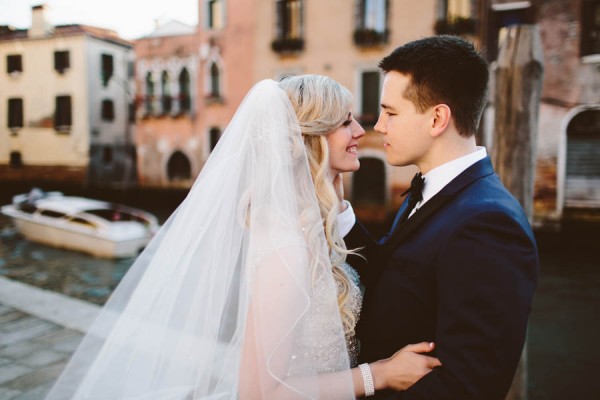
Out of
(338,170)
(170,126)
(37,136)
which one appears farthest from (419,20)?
(37,136)

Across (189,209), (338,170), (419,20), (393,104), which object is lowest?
(189,209)

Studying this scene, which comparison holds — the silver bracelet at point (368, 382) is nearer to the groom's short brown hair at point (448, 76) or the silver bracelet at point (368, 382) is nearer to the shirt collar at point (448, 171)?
the shirt collar at point (448, 171)

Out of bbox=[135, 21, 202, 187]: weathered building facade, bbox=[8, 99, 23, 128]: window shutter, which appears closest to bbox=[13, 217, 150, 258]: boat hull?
bbox=[135, 21, 202, 187]: weathered building facade

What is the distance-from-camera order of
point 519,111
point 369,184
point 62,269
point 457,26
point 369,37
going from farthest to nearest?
point 369,184, point 369,37, point 457,26, point 62,269, point 519,111

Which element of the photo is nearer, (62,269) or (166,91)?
(62,269)

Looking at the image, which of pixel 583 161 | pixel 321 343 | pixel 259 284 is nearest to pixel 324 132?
pixel 259 284

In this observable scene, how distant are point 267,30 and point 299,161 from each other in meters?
15.6

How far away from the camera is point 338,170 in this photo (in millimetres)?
1881

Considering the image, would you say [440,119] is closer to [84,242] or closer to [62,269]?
[62,269]

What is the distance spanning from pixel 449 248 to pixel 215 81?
57.9 feet

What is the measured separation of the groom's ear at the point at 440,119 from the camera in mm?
1427

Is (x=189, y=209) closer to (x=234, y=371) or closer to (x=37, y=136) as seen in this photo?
(x=234, y=371)

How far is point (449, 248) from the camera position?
1250mm

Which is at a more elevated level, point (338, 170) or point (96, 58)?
point (96, 58)
